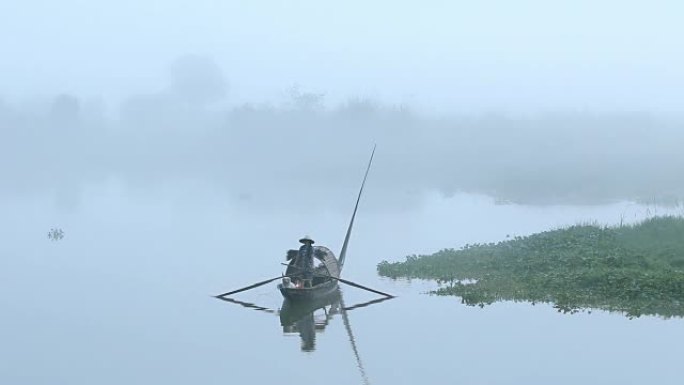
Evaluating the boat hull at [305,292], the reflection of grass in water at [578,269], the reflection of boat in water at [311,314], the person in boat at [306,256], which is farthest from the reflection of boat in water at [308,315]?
the reflection of grass in water at [578,269]

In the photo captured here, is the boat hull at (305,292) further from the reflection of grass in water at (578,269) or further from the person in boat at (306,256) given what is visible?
the reflection of grass in water at (578,269)

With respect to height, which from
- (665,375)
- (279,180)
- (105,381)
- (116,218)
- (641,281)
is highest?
(279,180)

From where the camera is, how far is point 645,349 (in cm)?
2359

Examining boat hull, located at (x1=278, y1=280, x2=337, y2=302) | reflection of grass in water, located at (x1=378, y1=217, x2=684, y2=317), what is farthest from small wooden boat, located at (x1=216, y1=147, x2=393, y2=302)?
reflection of grass in water, located at (x1=378, y1=217, x2=684, y2=317)

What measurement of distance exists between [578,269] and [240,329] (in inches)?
502

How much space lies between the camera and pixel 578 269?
30.9m

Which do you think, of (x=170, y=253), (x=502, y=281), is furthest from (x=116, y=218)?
(x=502, y=281)

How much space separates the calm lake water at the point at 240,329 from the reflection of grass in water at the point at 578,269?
0.97 meters

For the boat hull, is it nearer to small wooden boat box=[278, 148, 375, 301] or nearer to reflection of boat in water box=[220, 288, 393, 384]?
small wooden boat box=[278, 148, 375, 301]

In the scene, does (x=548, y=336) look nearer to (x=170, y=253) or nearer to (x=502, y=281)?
(x=502, y=281)

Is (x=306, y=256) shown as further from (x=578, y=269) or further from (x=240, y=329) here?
(x=578, y=269)

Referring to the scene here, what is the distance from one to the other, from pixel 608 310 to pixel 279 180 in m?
100

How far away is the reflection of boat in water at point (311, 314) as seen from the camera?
26.6m

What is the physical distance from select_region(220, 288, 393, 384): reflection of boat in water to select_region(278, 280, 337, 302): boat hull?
0.64ft
